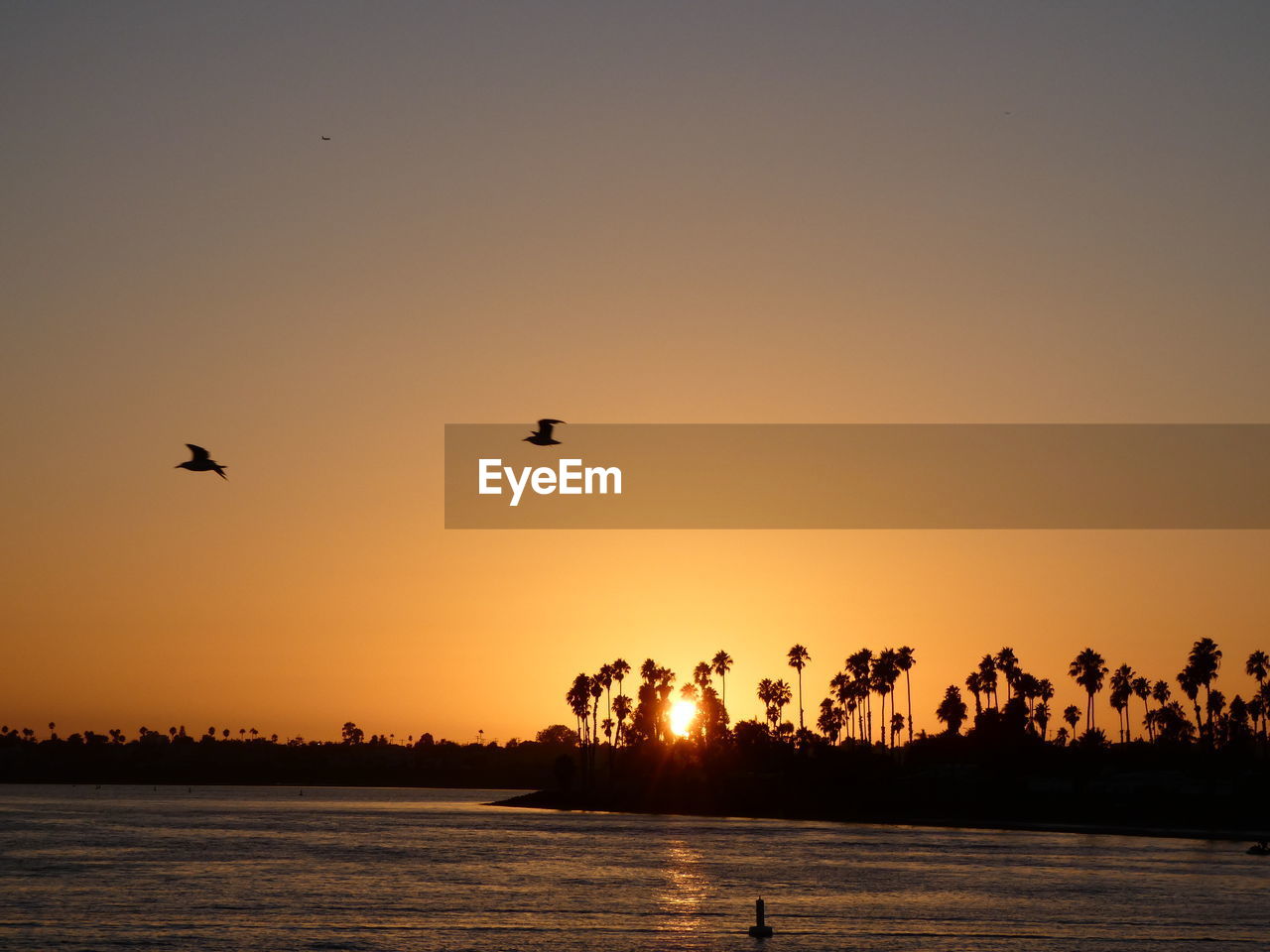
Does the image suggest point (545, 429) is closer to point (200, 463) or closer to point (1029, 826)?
point (200, 463)

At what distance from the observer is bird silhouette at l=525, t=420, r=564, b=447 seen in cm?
4516

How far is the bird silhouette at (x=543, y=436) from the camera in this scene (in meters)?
45.2

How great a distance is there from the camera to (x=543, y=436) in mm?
45406

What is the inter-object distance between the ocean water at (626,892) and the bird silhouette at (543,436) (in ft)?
96.4

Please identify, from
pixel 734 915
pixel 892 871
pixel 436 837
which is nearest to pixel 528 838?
pixel 436 837

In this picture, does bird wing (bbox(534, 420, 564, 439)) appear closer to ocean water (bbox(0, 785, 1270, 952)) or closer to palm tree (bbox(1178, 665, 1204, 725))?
ocean water (bbox(0, 785, 1270, 952))

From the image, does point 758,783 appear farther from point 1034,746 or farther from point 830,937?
point 830,937

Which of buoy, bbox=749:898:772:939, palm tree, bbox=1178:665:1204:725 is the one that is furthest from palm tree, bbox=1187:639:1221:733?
buoy, bbox=749:898:772:939

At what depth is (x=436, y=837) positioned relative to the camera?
152 metres

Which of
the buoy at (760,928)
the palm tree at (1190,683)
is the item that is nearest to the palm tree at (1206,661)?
the palm tree at (1190,683)

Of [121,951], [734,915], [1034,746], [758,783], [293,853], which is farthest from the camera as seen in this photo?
[758,783]

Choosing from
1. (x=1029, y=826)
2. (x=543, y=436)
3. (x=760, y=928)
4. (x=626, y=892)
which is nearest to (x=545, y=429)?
(x=543, y=436)

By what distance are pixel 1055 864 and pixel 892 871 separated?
14.9 m

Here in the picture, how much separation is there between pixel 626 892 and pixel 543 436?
52903mm
